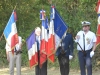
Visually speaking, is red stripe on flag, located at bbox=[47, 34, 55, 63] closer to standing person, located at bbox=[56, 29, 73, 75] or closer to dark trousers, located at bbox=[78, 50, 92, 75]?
standing person, located at bbox=[56, 29, 73, 75]

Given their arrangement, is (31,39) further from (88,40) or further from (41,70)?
(88,40)

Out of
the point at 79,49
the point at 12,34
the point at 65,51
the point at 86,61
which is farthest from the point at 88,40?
the point at 12,34

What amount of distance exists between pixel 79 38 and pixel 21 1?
416 inches

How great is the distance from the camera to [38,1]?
60.7ft

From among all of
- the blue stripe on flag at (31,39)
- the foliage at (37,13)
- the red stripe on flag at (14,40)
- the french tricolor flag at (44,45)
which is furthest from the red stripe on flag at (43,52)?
the foliage at (37,13)

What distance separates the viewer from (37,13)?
18781 millimetres

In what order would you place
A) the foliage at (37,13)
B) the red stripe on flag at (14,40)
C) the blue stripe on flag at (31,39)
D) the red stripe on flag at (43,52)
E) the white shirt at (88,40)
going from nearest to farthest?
1. the white shirt at (88,40)
2. the red stripe on flag at (43,52)
3. the blue stripe on flag at (31,39)
4. the red stripe on flag at (14,40)
5. the foliage at (37,13)

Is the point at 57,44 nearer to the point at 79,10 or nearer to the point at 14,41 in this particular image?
the point at 14,41

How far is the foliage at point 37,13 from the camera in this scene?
15.4 m

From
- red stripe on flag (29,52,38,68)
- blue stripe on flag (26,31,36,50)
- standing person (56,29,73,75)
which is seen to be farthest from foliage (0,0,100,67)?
red stripe on flag (29,52,38,68)

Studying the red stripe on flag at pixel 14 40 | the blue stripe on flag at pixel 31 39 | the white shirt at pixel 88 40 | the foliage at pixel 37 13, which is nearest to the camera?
the white shirt at pixel 88 40

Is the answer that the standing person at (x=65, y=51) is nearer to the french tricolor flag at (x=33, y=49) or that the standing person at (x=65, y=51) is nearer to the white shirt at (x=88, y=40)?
the white shirt at (x=88, y=40)

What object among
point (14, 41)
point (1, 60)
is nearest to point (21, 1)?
point (1, 60)

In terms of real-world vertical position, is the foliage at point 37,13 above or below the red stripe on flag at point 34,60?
above
